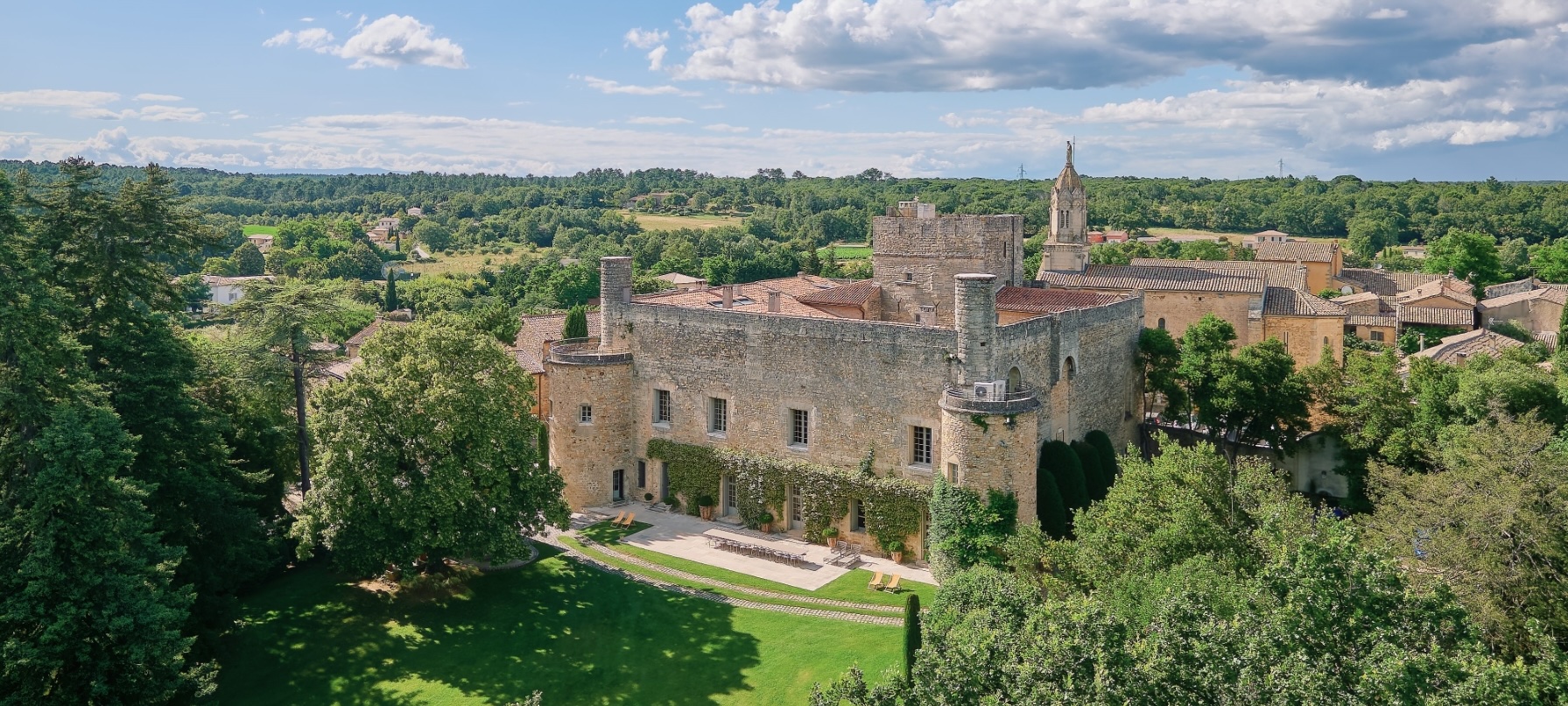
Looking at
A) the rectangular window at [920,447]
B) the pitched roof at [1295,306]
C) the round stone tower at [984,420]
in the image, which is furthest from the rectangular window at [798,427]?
the pitched roof at [1295,306]

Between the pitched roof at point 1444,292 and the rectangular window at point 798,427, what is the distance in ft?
173

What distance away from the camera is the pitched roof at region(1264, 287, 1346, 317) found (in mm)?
51969

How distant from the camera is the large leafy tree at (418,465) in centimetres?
3120

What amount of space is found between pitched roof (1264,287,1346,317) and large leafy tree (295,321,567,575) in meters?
38.4

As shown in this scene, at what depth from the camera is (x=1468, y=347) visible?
53.8 metres

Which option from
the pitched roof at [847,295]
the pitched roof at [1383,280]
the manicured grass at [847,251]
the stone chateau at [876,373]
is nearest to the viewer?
the stone chateau at [876,373]

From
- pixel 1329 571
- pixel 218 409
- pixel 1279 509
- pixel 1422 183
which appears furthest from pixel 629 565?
pixel 1422 183

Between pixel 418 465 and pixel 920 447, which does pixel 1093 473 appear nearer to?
pixel 920 447

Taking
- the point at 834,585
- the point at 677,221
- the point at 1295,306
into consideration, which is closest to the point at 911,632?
the point at 834,585

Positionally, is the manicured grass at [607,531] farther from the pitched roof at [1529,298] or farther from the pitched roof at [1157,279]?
the pitched roof at [1529,298]

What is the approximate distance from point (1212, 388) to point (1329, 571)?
24966 millimetres

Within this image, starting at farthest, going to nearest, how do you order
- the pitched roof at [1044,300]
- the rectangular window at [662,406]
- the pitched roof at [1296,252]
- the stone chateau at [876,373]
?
1. the pitched roof at [1296,252]
2. the pitched roof at [1044,300]
3. the rectangular window at [662,406]
4. the stone chateau at [876,373]

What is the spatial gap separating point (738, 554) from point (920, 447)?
737 cm

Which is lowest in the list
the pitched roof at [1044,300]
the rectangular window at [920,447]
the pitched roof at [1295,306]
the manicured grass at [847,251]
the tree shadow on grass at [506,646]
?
the tree shadow on grass at [506,646]
